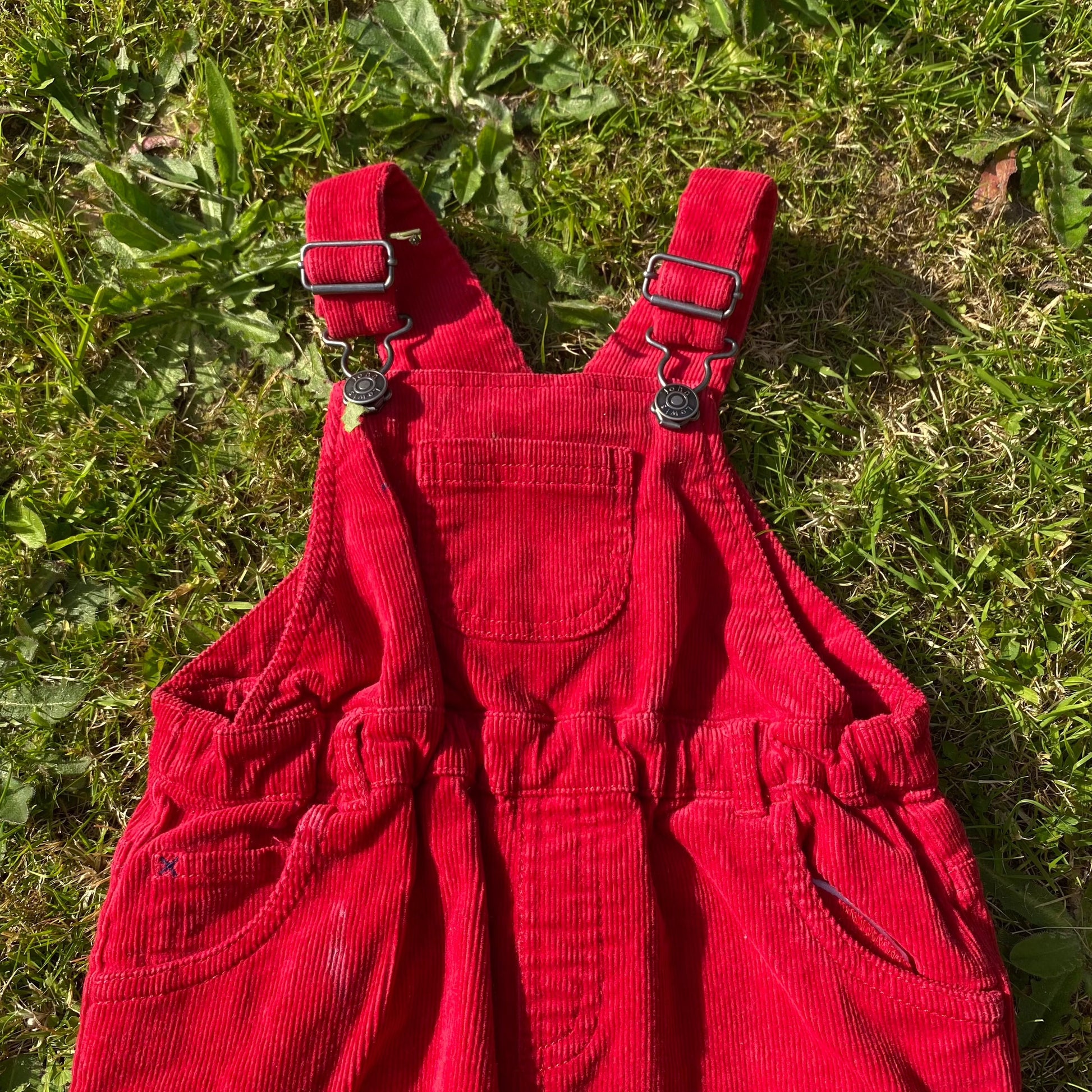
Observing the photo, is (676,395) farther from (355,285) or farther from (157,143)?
(157,143)

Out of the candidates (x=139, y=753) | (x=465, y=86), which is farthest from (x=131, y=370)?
(x=465, y=86)

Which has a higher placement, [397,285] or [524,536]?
[397,285]

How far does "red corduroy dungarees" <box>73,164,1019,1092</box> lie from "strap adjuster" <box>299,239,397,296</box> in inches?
0.5

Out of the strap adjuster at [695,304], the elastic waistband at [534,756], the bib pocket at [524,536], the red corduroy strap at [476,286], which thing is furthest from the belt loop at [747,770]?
the strap adjuster at [695,304]

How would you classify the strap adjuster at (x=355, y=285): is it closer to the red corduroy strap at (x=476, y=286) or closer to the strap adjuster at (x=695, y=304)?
the red corduroy strap at (x=476, y=286)

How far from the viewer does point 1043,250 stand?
7.64ft

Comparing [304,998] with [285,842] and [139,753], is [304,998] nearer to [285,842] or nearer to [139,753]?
[285,842]

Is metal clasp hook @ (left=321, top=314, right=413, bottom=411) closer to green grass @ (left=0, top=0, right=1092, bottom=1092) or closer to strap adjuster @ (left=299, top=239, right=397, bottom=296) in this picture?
strap adjuster @ (left=299, top=239, right=397, bottom=296)

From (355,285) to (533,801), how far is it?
43.4 inches

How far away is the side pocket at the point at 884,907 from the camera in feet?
5.25

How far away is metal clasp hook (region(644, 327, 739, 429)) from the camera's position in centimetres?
189

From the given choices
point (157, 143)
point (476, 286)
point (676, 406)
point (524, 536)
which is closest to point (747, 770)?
point (524, 536)

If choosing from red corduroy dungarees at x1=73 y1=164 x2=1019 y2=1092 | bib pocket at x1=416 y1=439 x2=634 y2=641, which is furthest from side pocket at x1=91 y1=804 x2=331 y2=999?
bib pocket at x1=416 y1=439 x2=634 y2=641

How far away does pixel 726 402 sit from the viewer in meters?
2.24
